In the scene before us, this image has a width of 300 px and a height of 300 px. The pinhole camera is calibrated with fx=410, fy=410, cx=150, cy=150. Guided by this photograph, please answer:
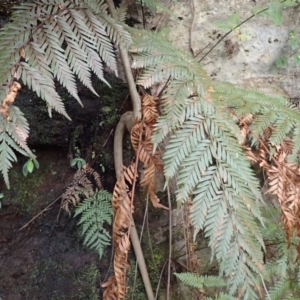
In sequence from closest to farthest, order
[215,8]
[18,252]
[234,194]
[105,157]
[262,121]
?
[234,194]
[262,121]
[18,252]
[105,157]
[215,8]

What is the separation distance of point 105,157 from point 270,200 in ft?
2.32

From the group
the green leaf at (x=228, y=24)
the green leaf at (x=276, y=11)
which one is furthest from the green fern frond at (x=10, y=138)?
the green leaf at (x=276, y=11)

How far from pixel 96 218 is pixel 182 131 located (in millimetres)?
545

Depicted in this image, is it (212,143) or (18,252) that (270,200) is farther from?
(18,252)

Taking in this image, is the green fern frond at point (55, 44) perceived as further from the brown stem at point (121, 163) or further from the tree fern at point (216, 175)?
the brown stem at point (121, 163)

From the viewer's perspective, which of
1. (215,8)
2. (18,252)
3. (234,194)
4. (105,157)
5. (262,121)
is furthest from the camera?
(215,8)

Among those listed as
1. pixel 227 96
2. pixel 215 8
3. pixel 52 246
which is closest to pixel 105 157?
pixel 52 246

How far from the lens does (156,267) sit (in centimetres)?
157

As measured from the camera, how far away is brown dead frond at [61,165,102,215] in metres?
1.50

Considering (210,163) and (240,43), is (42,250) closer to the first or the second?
(210,163)

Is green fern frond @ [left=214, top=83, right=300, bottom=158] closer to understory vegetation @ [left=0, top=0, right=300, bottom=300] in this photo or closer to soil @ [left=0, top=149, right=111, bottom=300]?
understory vegetation @ [left=0, top=0, right=300, bottom=300]

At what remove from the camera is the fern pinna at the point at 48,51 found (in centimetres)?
104

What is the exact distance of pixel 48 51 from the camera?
1115 mm

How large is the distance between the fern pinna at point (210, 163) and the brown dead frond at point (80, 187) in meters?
0.49
